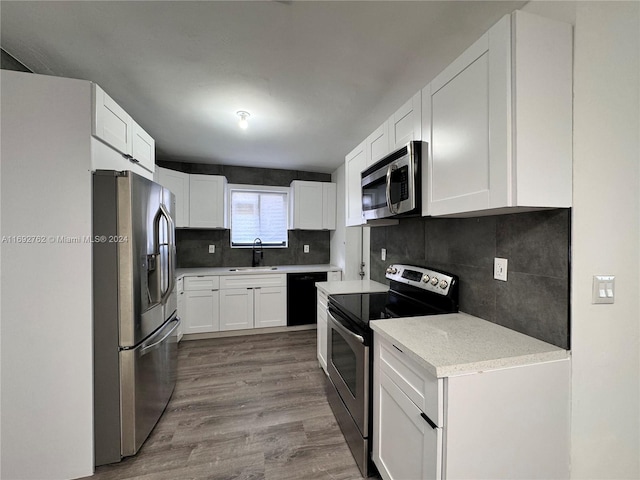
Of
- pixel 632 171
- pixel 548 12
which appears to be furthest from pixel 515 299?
pixel 548 12

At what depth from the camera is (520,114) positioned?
3.04ft

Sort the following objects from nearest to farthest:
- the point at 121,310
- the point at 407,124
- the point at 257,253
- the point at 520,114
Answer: the point at 520,114 → the point at 121,310 → the point at 407,124 → the point at 257,253

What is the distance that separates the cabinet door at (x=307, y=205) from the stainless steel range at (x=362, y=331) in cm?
217

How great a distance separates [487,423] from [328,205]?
347cm

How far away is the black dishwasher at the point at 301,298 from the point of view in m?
3.65

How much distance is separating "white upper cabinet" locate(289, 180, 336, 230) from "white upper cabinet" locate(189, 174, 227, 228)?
1.05m

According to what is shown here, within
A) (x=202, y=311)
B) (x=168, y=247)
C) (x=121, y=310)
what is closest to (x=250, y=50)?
(x=168, y=247)

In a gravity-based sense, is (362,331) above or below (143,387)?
above

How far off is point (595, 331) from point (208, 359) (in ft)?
10.3

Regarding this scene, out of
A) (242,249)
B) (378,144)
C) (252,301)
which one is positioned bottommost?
(252,301)

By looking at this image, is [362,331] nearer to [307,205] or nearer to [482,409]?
[482,409]

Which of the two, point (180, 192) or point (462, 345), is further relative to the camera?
point (180, 192)

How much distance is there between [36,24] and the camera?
1.35 m

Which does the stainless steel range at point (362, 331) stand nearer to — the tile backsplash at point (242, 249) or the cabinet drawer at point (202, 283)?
the cabinet drawer at point (202, 283)
